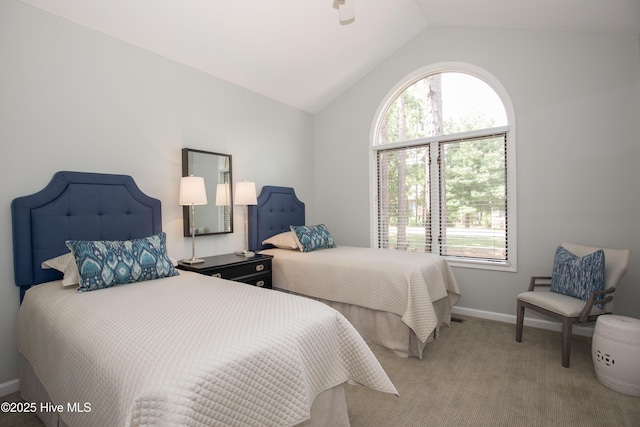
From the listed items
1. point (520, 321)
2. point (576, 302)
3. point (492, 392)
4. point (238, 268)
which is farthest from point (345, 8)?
point (520, 321)

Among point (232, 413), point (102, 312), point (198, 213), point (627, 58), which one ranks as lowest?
point (232, 413)

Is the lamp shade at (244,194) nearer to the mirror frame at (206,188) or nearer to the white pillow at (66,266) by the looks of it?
the mirror frame at (206,188)

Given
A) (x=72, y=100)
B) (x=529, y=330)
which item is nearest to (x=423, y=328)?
(x=529, y=330)

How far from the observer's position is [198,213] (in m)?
3.16

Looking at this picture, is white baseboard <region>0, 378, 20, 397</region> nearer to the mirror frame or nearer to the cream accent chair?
the mirror frame

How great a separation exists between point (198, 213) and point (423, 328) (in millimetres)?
2311

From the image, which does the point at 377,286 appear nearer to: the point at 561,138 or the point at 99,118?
the point at 561,138

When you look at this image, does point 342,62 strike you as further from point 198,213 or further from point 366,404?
point 366,404

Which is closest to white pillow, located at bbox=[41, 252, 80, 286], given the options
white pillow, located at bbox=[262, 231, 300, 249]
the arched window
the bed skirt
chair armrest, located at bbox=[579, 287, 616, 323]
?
the bed skirt

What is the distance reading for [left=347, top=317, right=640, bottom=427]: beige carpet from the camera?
72.2 inches

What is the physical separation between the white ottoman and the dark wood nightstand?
8.89 feet

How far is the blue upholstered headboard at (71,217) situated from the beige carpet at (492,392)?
948mm

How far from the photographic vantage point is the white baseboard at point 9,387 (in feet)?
6.91

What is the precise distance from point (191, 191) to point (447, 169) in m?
2.82
